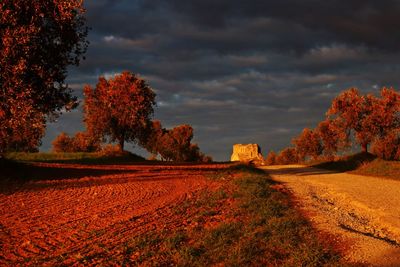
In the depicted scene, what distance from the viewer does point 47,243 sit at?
9.14 meters

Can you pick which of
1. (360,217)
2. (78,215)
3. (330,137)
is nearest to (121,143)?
(330,137)

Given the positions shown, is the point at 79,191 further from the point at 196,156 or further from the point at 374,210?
the point at 196,156

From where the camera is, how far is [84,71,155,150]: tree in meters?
47.7

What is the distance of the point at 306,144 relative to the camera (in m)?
78.5

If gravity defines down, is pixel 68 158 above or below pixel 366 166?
above

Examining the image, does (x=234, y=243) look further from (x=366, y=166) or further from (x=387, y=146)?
(x=387, y=146)


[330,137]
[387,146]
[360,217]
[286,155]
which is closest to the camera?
[360,217]

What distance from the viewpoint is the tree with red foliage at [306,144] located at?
250 feet

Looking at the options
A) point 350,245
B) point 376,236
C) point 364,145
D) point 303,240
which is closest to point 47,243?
point 303,240

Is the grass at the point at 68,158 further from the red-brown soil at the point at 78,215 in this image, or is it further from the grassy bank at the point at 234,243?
the grassy bank at the point at 234,243

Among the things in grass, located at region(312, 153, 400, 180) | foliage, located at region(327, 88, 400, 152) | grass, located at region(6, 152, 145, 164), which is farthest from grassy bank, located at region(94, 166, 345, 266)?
foliage, located at region(327, 88, 400, 152)

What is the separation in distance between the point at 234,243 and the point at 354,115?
124 feet

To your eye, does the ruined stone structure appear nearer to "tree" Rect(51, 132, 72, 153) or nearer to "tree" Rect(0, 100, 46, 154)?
"tree" Rect(51, 132, 72, 153)

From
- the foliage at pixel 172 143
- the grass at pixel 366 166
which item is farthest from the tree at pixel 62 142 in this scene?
the grass at pixel 366 166
